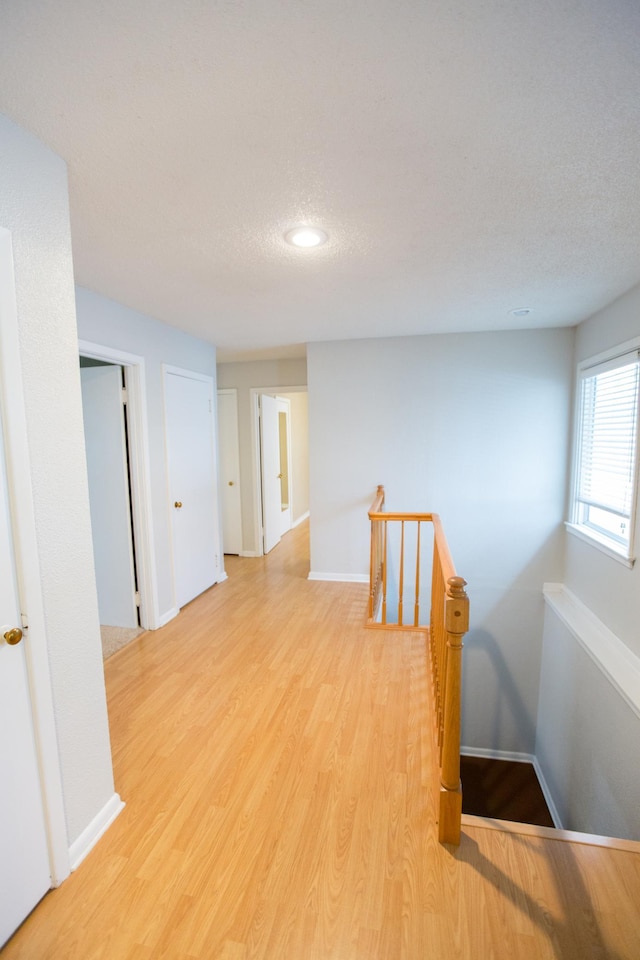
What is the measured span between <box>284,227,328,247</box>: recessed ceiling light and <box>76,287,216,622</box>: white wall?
4.69 feet

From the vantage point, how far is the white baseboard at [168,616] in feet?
10.4

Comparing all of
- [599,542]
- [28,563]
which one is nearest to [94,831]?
[28,563]

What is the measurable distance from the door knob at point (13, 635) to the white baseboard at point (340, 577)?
3208mm

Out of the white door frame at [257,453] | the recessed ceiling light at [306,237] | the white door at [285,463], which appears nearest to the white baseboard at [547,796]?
the white door frame at [257,453]

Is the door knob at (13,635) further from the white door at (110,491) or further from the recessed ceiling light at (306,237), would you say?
the white door at (110,491)

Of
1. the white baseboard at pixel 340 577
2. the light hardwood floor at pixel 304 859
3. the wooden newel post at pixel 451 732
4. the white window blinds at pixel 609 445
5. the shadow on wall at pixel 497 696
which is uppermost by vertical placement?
the white window blinds at pixel 609 445

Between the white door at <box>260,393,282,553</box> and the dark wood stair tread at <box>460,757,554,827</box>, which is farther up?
the white door at <box>260,393,282,553</box>

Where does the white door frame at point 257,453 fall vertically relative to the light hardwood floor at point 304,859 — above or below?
above

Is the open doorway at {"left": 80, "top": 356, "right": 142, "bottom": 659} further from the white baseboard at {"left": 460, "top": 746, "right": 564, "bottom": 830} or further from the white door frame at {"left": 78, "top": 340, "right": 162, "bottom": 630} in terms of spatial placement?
the white baseboard at {"left": 460, "top": 746, "right": 564, "bottom": 830}

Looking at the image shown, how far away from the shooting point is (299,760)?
6.03 ft

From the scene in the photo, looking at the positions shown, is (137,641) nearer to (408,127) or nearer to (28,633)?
(28,633)

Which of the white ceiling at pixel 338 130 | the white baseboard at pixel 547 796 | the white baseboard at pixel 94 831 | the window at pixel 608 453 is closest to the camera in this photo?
the white ceiling at pixel 338 130

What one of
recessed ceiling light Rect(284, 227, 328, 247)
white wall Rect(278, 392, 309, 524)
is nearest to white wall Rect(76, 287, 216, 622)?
recessed ceiling light Rect(284, 227, 328, 247)

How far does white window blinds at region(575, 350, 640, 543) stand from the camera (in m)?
2.70
